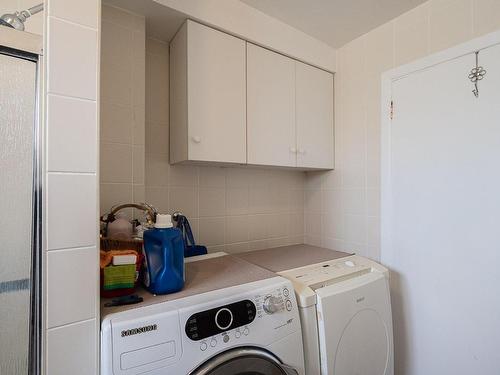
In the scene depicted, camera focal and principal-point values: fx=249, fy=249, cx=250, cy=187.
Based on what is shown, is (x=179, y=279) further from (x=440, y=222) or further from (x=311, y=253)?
(x=440, y=222)

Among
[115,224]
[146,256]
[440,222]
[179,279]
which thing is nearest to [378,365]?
[440,222]

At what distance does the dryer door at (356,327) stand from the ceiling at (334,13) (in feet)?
4.50

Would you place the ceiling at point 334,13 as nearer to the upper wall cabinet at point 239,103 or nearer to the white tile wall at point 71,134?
the upper wall cabinet at point 239,103

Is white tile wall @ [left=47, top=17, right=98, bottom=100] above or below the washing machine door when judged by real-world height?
above

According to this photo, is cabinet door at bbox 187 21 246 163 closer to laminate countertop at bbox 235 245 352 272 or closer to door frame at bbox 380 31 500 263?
laminate countertop at bbox 235 245 352 272

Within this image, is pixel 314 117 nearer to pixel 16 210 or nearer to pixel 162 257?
pixel 162 257

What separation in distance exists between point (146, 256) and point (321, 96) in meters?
1.44

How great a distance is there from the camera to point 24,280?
1.85 feet

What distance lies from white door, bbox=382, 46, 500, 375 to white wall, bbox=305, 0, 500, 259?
11 cm

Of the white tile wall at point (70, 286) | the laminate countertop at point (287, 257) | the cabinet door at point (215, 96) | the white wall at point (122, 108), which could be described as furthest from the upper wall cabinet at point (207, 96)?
the white tile wall at point (70, 286)

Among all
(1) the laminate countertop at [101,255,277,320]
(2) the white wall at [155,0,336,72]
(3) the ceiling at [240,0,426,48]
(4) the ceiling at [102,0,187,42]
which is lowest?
(1) the laminate countertop at [101,255,277,320]

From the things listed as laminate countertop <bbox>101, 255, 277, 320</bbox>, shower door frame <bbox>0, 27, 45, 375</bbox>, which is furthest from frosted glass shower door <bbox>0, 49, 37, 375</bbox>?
laminate countertop <bbox>101, 255, 277, 320</bbox>

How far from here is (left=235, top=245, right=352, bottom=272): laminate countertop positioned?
4.08ft

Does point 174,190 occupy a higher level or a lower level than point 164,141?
lower
